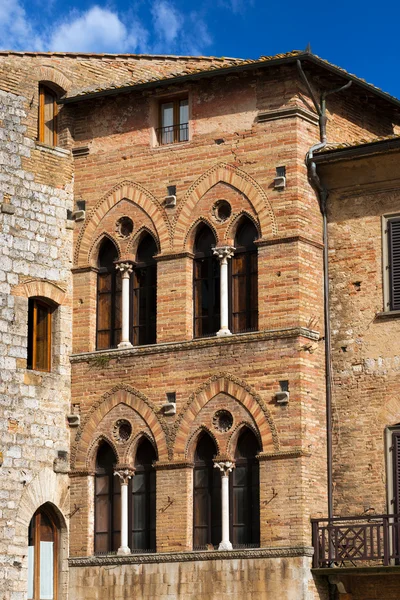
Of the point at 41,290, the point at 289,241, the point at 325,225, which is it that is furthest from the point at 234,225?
the point at 41,290

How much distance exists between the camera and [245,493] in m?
24.3

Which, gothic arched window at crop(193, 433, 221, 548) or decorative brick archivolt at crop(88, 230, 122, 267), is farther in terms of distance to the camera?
decorative brick archivolt at crop(88, 230, 122, 267)

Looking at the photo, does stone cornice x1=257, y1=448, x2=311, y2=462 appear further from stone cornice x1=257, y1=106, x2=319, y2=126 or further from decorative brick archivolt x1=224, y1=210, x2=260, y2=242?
stone cornice x1=257, y1=106, x2=319, y2=126

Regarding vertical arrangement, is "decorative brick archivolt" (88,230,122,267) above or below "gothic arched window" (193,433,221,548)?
above

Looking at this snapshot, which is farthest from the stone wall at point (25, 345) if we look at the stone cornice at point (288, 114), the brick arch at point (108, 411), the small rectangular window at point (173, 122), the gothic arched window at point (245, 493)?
the stone cornice at point (288, 114)

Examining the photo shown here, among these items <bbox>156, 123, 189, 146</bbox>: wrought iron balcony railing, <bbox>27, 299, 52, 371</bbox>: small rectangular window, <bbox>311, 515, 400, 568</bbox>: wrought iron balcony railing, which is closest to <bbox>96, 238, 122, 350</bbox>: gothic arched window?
<bbox>27, 299, 52, 371</bbox>: small rectangular window

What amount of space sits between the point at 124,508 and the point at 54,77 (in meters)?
7.97

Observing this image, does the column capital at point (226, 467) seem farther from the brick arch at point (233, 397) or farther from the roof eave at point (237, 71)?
the roof eave at point (237, 71)

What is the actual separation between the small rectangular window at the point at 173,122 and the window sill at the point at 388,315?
15.8 feet

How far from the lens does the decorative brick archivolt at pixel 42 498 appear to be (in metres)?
24.9

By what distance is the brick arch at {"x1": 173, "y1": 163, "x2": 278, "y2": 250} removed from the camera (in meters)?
24.9

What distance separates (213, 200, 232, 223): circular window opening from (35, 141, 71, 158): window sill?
3346 millimetres

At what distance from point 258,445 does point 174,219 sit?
14.3 feet

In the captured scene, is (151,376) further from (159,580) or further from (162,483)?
(159,580)
